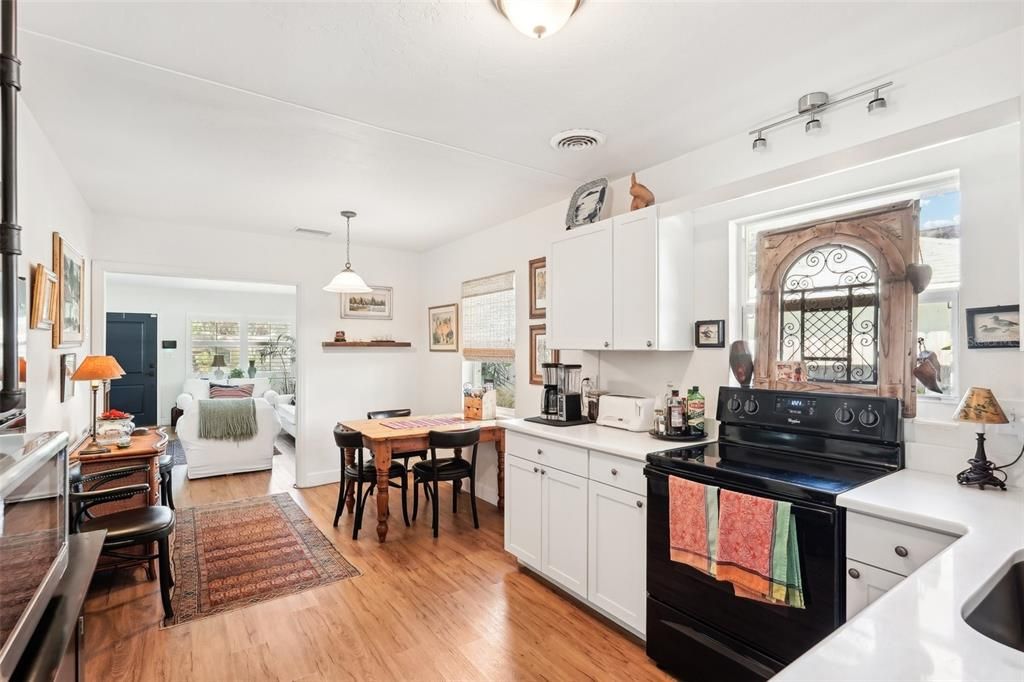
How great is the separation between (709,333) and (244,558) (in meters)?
3.23

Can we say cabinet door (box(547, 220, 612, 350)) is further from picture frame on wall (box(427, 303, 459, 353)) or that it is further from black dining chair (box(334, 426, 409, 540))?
picture frame on wall (box(427, 303, 459, 353))

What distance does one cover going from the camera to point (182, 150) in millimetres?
2758

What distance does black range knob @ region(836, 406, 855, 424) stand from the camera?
2033mm

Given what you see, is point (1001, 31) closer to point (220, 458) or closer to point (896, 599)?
point (896, 599)

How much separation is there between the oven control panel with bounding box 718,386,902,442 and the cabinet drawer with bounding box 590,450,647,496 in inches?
21.3

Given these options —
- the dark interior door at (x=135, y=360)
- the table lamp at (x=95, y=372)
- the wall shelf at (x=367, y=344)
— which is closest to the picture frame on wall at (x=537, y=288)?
the wall shelf at (x=367, y=344)

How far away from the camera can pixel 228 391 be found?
8.23 m

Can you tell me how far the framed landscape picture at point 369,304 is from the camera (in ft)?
17.4

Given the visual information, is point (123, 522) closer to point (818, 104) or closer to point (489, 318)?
point (489, 318)

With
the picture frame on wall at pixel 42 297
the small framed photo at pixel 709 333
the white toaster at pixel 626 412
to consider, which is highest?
the picture frame on wall at pixel 42 297

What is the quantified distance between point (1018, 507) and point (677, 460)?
3.31 feet

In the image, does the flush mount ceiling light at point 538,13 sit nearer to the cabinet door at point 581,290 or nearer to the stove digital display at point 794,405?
the cabinet door at point 581,290

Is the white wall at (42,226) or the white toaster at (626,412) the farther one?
the white toaster at (626,412)

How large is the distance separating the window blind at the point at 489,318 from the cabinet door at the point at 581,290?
3.31 ft
